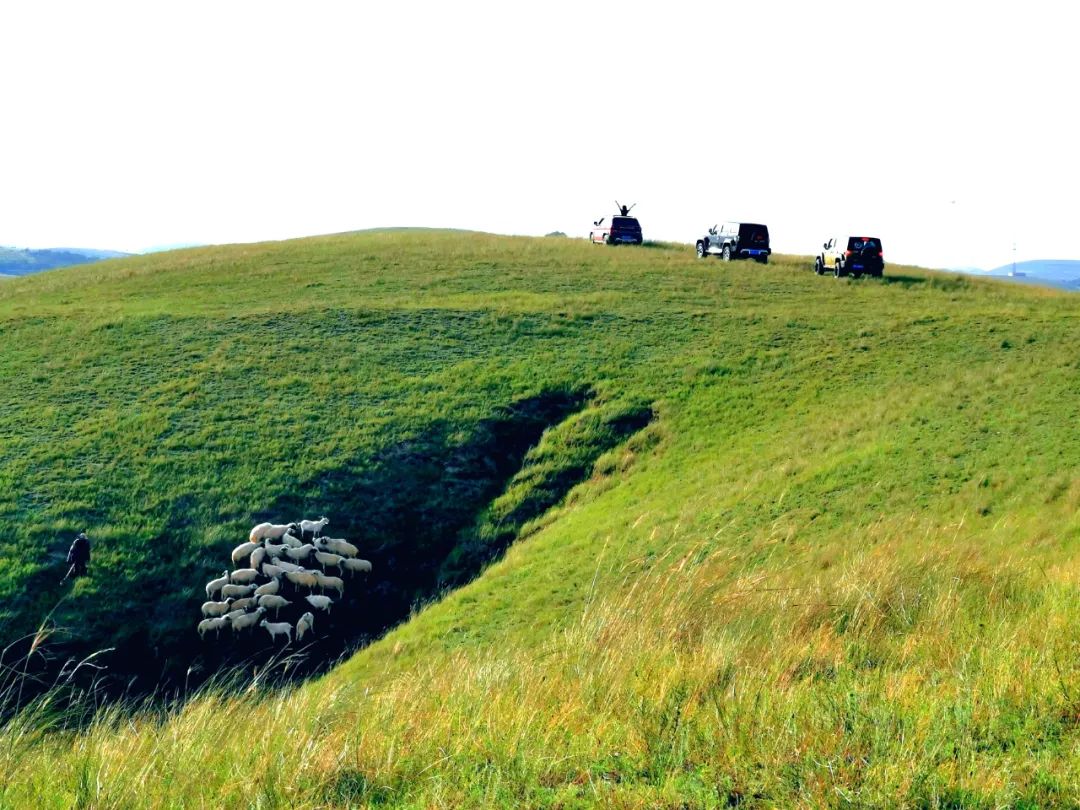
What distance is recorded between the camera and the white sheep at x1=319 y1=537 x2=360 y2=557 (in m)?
21.1

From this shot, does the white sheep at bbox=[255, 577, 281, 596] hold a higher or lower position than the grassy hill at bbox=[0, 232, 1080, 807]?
lower

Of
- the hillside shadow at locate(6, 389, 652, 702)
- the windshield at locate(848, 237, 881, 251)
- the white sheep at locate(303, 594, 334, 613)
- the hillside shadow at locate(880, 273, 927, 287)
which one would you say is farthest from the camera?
the windshield at locate(848, 237, 881, 251)

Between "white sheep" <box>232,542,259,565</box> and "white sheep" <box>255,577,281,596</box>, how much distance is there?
1275 mm

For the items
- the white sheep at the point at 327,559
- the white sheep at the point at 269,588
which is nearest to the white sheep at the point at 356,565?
the white sheep at the point at 327,559

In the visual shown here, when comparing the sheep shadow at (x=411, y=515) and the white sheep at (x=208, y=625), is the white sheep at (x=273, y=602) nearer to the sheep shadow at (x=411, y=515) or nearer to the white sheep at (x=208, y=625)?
the sheep shadow at (x=411, y=515)

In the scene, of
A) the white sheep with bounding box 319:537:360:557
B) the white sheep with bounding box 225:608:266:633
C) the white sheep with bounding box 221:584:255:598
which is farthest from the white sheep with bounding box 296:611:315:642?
the white sheep with bounding box 319:537:360:557

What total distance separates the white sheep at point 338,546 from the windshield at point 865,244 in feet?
127

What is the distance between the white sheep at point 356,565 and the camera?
20.9 m

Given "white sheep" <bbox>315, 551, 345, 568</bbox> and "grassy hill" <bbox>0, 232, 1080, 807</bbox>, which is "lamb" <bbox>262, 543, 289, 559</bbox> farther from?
"grassy hill" <bbox>0, 232, 1080, 807</bbox>

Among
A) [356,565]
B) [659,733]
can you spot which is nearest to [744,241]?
[356,565]

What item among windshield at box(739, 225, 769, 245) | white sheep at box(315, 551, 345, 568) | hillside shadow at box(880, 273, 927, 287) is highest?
windshield at box(739, 225, 769, 245)

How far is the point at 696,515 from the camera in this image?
2012cm

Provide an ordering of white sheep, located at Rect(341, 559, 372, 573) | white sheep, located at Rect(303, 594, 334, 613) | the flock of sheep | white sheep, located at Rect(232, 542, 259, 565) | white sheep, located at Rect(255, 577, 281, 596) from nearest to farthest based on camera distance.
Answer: the flock of sheep
white sheep, located at Rect(255, 577, 281, 596)
white sheep, located at Rect(303, 594, 334, 613)
white sheep, located at Rect(341, 559, 372, 573)
white sheep, located at Rect(232, 542, 259, 565)

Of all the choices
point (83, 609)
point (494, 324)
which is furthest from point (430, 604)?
point (494, 324)
